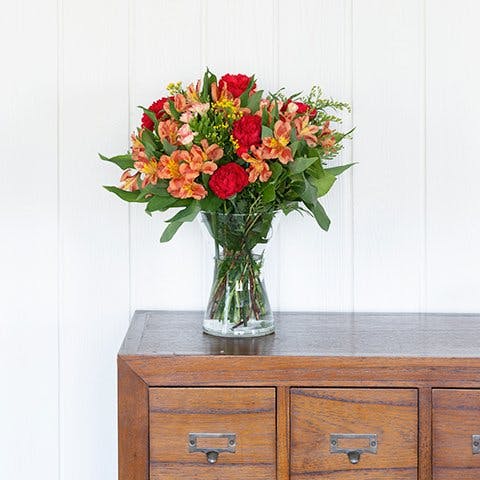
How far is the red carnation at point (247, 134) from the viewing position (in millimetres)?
1369

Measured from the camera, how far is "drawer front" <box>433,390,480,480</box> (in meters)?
1.35

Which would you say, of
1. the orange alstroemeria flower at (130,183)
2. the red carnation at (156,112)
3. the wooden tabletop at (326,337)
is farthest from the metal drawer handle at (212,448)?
the red carnation at (156,112)

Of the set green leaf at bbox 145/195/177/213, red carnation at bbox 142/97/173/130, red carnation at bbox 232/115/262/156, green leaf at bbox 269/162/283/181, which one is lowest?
green leaf at bbox 145/195/177/213

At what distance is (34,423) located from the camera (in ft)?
5.80

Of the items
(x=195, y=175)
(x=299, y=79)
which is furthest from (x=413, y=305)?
(x=195, y=175)

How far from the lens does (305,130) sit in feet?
4.68

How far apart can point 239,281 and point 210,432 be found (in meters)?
0.28

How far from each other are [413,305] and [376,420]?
0.45 m

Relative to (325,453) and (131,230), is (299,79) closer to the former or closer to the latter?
(131,230)

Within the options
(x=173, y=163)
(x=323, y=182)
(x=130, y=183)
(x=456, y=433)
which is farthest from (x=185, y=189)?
(x=456, y=433)

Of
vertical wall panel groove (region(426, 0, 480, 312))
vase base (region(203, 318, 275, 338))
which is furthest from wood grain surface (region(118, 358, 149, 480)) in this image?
vertical wall panel groove (region(426, 0, 480, 312))

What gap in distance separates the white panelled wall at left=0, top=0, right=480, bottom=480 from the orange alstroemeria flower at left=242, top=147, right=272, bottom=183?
392 millimetres

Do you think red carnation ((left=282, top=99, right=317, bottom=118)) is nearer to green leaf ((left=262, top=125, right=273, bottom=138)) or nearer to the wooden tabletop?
green leaf ((left=262, top=125, right=273, bottom=138))

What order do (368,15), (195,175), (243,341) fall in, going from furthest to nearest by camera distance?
(368,15)
(243,341)
(195,175)
